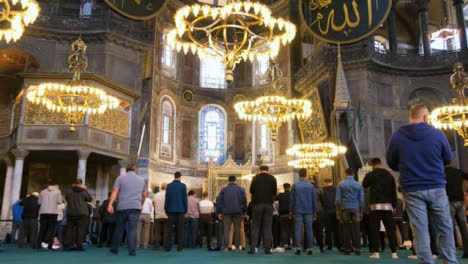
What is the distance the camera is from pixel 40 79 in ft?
43.1

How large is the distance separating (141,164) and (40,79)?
5.40 meters

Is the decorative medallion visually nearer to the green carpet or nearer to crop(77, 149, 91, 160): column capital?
crop(77, 149, 91, 160): column capital

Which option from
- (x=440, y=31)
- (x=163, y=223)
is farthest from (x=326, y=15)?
(x=440, y=31)

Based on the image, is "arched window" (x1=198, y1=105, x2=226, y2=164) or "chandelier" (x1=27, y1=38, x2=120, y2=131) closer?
"chandelier" (x1=27, y1=38, x2=120, y2=131)

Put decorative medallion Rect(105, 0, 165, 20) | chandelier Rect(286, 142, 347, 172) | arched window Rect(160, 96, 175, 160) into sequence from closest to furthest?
decorative medallion Rect(105, 0, 165, 20)
chandelier Rect(286, 142, 347, 172)
arched window Rect(160, 96, 175, 160)

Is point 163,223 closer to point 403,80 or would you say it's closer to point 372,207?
point 372,207

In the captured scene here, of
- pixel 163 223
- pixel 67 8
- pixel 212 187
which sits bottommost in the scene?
pixel 163 223

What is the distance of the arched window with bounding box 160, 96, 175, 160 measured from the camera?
1961 cm

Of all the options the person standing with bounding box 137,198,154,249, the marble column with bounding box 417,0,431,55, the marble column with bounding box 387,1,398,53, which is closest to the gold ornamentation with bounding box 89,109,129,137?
the person standing with bounding box 137,198,154,249

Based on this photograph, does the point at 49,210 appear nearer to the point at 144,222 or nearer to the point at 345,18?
the point at 144,222

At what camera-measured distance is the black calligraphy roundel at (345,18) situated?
35.4 ft

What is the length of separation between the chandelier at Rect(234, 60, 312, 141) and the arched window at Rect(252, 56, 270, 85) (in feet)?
28.8

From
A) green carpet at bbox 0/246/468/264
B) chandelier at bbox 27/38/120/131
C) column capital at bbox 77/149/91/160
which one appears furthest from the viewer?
column capital at bbox 77/149/91/160

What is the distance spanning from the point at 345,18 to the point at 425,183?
8.65 m
